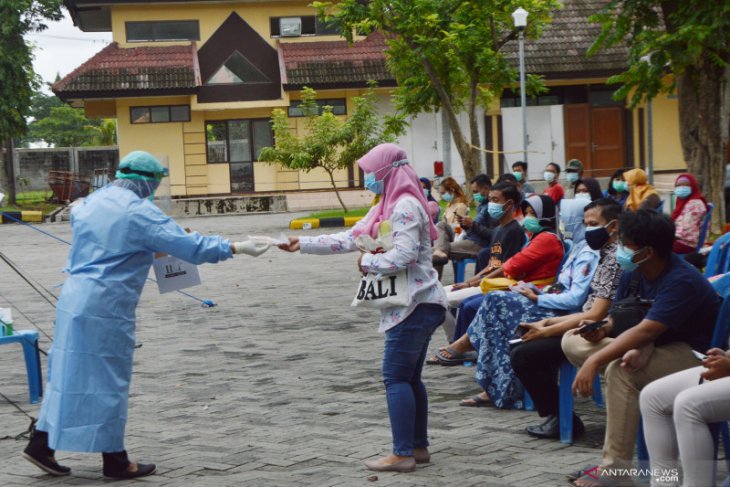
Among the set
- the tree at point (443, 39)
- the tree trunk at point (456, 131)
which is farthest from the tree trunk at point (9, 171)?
the tree trunk at point (456, 131)

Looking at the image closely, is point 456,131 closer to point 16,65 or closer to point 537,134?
point 537,134

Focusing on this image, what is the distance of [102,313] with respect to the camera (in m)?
6.06

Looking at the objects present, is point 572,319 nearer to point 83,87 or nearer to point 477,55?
point 477,55

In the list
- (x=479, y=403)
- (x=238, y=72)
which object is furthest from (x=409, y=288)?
(x=238, y=72)

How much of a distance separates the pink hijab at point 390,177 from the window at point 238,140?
31.9m

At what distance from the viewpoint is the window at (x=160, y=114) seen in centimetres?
3697

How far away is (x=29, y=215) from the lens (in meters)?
33.4

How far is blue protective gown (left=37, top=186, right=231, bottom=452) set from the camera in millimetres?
6016

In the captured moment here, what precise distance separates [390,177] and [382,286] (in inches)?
24.1

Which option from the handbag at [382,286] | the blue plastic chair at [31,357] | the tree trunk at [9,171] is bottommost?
the blue plastic chair at [31,357]

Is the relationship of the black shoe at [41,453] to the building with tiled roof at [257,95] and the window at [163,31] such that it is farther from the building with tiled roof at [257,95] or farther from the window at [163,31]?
the window at [163,31]

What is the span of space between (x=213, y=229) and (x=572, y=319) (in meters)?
21.3

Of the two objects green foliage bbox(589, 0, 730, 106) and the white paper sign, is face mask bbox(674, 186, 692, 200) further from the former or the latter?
the white paper sign

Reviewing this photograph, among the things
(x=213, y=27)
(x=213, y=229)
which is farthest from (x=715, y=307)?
(x=213, y=27)
